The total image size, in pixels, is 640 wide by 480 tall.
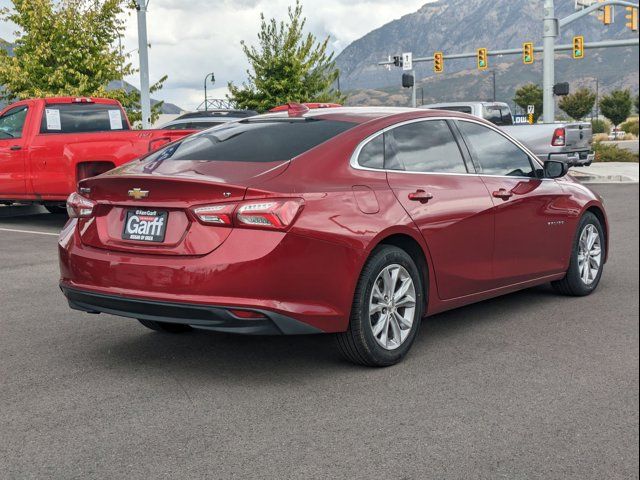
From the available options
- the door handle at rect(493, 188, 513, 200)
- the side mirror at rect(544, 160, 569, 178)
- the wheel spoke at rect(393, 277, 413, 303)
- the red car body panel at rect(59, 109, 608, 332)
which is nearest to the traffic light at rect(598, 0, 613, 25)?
the side mirror at rect(544, 160, 569, 178)

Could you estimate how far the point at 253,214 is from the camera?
4.71 metres

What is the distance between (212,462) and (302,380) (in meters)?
1.33

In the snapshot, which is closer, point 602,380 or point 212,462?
point 212,462

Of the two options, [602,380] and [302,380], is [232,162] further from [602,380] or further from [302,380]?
[602,380]

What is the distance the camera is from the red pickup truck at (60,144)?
41.7 feet

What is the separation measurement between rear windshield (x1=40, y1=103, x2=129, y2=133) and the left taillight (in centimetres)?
874

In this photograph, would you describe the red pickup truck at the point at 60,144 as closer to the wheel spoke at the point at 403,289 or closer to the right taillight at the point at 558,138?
the wheel spoke at the point at 403,289

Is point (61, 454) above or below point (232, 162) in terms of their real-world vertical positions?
below

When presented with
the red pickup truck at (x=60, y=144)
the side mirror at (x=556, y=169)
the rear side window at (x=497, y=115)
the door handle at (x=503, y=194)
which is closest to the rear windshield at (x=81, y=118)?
the red pickup truck at (x=60, y=144)

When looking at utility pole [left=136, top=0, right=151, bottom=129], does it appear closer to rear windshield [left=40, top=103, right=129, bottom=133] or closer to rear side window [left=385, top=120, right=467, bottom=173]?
rear windshield [left=40, top=103, right=129, bottom=133]

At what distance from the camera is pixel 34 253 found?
10.5 meters

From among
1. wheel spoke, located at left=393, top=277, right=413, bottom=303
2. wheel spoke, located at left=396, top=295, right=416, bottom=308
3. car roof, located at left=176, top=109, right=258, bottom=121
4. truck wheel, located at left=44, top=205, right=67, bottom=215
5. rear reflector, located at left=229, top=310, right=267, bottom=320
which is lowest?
truck wheel, located at left=44, top=205, right=67, bottom=215

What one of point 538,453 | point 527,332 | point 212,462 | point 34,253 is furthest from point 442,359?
point 34,253

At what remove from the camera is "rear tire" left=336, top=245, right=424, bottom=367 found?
5.11m
